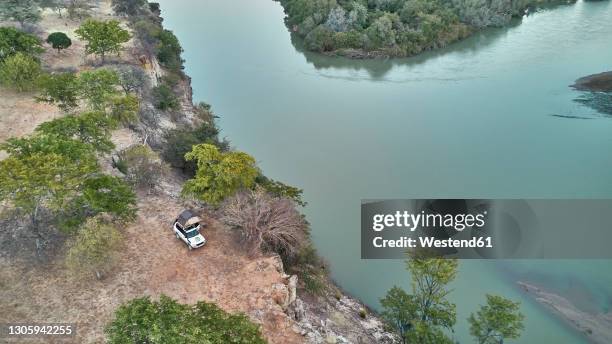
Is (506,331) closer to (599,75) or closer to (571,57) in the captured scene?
(599,75)

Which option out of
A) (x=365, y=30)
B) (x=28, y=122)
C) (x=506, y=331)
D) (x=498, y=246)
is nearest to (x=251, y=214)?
(x=506, y=331)

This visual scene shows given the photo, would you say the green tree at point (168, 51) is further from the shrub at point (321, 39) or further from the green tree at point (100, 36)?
the shrub at point (321, 39)

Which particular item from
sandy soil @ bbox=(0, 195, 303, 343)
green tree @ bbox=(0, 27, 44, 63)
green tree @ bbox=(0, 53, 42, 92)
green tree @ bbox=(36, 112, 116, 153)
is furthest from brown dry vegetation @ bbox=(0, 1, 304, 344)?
green tree @ bbox=(0, 27, 44, 63)

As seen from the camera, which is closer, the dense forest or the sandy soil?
the sandy soil

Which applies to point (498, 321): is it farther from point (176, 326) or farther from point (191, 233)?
point (191, 233)

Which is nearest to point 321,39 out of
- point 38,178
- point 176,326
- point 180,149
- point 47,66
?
point 47,66

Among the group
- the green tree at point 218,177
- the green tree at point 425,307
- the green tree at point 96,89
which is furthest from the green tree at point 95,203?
the green tree at point 425,307

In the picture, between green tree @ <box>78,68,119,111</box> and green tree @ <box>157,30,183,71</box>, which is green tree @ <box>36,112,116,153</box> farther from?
green tree @ <box>157,30,183,71</box>
